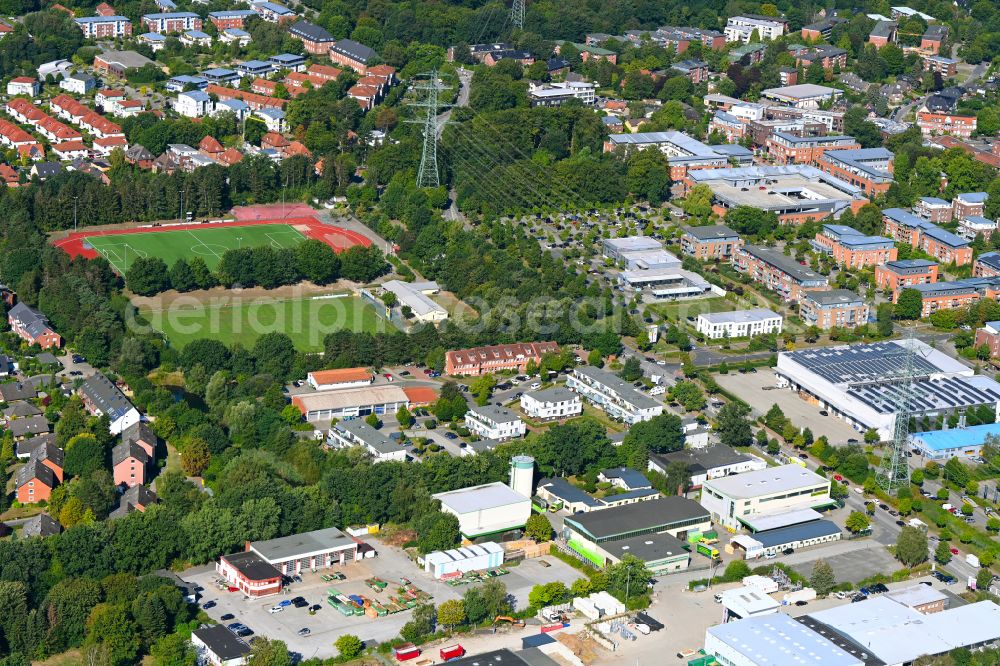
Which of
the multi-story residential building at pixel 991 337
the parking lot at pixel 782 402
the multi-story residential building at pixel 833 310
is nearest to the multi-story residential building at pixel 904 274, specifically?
the multi-story residential building at pixel 833 310

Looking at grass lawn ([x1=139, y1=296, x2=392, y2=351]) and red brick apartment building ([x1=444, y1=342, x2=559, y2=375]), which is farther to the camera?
grass lawn ([x1=139, y1=296, x2=392, y2=351])

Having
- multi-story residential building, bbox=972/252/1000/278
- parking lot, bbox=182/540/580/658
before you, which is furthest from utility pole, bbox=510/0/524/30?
parking lot, bbox=182/540/580/658

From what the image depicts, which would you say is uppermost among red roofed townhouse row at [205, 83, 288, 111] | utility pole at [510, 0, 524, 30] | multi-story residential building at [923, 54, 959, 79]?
utility pole at [510, 0, 524, 30]

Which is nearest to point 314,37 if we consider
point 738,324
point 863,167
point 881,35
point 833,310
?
point 863,167

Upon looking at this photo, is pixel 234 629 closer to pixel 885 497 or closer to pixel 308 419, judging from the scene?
pixel 308 419

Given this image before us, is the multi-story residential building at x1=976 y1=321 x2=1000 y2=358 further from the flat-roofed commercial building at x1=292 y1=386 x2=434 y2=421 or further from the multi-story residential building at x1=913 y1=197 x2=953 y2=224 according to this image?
the flat-roofed commercial building at x1=292 y1=386 x2=434 y2=421

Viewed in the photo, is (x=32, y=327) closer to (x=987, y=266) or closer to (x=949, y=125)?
(x=987, y=266)
